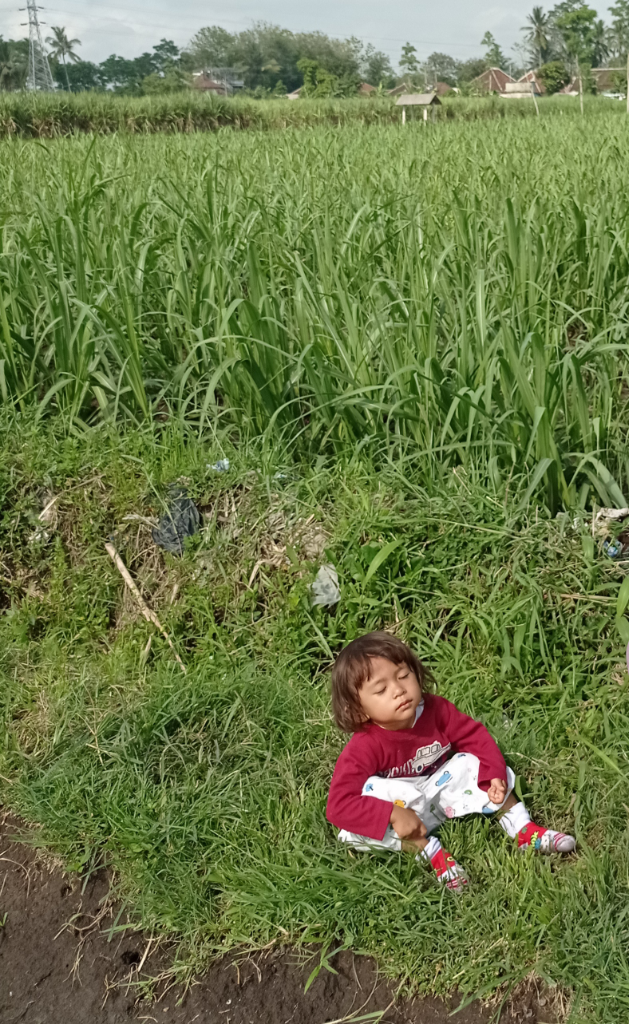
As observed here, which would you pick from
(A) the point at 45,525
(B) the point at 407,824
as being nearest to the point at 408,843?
(B) the point at 407,824

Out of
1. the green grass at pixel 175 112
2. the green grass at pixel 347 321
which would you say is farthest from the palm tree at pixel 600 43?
the green grass at pixel 347 321

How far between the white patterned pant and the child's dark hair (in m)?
0.14

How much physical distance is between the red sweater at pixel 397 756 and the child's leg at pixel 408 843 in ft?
0.09

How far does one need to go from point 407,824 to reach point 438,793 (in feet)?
0.47

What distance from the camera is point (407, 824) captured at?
5.30 ft

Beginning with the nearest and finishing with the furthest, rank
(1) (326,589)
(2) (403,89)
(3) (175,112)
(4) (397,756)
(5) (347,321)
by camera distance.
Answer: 1. (4) (397,756)
2. (1) (326,589)
3. (5) (347,321)
4. (3) (175,112)
5. (2) (403,89)

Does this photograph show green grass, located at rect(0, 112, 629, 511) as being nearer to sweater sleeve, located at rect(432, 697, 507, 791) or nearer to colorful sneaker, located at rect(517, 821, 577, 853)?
sweater sleeve, located at rect(432, 697, 507, 791)

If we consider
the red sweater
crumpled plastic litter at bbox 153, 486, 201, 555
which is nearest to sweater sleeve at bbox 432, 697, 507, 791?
the red sweater

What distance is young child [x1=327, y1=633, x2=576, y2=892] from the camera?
5.34 feet

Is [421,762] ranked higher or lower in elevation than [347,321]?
lower

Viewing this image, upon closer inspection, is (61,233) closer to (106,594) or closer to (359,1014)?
(106,594)

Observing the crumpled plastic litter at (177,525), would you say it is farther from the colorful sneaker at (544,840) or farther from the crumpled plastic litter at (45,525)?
the colorful sneaker at (544,840)

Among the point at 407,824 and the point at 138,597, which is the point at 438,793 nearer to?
the point at 407,824

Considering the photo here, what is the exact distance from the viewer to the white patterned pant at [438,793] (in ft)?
5.58
